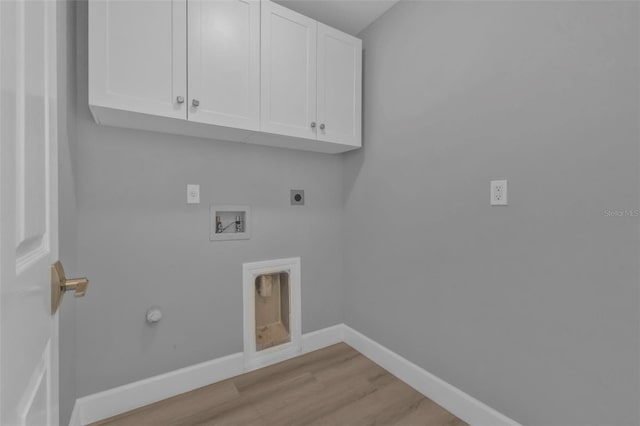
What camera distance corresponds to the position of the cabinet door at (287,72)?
167 centimetres

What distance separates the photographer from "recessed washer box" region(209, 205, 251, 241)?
1.84m

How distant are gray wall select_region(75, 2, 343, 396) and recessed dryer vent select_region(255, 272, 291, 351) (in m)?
0.20

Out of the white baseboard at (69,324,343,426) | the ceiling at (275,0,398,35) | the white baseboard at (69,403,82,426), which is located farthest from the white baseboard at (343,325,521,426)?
the ceiling at (275,0,398,35)

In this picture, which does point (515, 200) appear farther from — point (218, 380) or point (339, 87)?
point (218, 380)

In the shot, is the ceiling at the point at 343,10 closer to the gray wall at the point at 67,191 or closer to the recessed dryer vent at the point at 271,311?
the gray wall at the point at 67,191

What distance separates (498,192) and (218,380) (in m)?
2.01

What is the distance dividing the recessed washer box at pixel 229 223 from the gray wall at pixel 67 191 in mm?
688

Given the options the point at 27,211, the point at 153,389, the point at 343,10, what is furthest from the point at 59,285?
the point at 343,10

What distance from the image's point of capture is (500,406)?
54.9 inches

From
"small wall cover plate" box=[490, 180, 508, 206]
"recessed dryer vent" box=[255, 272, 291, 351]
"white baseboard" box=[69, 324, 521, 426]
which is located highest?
"small wall cover plate" box=[490, 180, 508, 206]

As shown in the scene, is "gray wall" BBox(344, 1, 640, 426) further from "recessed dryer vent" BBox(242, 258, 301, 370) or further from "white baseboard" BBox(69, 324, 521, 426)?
"recessed dryer vent" BBox(242, 258, 301, 370)

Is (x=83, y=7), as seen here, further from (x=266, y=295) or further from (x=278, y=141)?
(x=266, y=295)

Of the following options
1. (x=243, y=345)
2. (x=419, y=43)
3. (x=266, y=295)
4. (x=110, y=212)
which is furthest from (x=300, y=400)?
(x=419, y=43)

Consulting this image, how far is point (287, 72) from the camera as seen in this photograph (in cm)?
174
